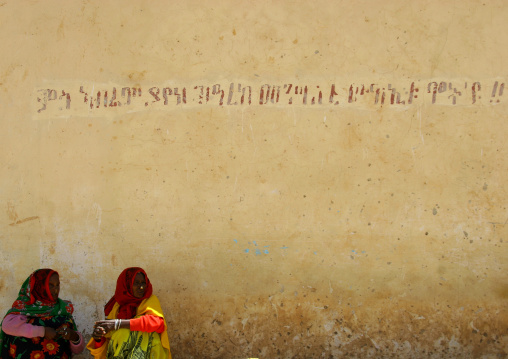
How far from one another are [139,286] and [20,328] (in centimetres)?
77

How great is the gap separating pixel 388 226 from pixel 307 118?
971mm

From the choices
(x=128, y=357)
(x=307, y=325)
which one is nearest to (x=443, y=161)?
(x=307, y=325)

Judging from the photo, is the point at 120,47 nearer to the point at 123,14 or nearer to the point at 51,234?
the point at 123,14

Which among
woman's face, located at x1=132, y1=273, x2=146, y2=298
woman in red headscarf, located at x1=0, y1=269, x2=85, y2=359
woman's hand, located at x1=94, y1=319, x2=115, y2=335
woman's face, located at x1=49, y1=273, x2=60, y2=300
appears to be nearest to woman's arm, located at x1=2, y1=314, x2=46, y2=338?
woman in red headscarf, located at x1=0, y1=269, x2=85, y2=359

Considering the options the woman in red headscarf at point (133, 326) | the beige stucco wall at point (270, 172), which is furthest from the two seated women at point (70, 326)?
the beige stucco wall at point (270, 172)

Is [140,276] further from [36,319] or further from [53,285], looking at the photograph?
[36,319]

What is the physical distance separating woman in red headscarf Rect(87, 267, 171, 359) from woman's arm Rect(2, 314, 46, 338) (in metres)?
0.32

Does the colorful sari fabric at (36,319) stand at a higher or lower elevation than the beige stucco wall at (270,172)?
lower

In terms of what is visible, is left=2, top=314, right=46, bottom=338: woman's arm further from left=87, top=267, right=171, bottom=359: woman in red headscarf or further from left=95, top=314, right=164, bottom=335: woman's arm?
left=95, top=314, right=164, bottom=335: woman's arm

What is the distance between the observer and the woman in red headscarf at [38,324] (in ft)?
10.9

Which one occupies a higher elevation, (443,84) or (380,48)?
(380,48)

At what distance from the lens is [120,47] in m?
3.98

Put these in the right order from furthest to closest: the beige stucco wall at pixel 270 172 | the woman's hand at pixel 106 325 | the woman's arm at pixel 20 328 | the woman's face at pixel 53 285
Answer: the beige stucco wall at pixel 270 172, the woman's face at pixel 53 285, the woman's arm at pixel 20 328, the woman's hand at pixel 106 325

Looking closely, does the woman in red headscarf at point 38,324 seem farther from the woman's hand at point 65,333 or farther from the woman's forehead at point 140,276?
the woman's forehead at point 140,276
